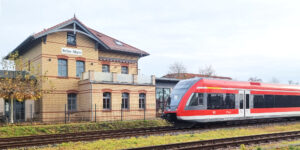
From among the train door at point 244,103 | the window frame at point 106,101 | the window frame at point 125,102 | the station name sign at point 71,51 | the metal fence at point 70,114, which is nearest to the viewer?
the train door at point 244,103

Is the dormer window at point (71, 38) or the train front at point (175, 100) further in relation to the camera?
the dormer window at point (71, 38)

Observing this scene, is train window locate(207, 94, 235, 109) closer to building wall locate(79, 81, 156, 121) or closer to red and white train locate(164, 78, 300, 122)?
red and white train locate(164, 78, 300, 122)

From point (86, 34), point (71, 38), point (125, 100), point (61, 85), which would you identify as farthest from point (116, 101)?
point (71, 38)

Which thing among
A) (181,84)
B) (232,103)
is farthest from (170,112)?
(232,103)

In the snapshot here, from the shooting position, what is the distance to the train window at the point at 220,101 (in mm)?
Answer: 17042

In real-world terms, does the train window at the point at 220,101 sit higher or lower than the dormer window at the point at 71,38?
lower

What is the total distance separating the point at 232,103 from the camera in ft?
59.5

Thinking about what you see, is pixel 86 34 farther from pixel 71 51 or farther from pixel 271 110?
pixel 271 110

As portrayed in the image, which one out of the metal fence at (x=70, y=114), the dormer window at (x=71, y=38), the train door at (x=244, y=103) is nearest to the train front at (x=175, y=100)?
the train door at (x=244, y=103)

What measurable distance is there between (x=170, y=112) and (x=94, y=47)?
12363 millimetres

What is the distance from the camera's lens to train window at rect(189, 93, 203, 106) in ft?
53.4

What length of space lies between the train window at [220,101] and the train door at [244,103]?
0.71m

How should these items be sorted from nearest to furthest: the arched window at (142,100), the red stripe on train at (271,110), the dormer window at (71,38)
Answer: the red stripe on train at (271,110), the dormer window at (71,38), the arched window at (142,100)

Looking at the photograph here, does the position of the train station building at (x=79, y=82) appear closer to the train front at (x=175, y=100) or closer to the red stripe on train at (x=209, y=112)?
the train front at (x=175, y=100)
